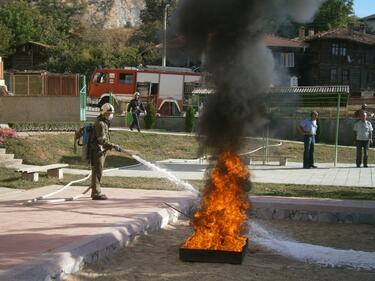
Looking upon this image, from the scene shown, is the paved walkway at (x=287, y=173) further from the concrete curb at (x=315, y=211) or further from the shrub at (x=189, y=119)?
the shrub at (x=189, y=119)

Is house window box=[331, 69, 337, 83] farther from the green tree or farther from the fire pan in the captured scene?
the fire pan

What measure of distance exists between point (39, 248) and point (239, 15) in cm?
335

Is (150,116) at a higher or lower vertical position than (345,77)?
lower

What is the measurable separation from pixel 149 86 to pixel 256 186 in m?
20.3

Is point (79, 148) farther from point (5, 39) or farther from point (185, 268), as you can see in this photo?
point (5, 39)

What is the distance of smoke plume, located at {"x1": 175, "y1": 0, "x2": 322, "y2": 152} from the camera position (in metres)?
6.14

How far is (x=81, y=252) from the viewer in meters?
5.71

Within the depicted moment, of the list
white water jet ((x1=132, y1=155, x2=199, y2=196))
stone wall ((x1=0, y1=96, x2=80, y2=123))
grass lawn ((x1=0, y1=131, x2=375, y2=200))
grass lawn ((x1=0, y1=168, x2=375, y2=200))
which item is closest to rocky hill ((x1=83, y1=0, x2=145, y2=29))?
stone wall ((x1=0, y1=96, x2=80, y2=123))

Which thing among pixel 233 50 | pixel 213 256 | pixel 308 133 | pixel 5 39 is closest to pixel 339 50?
pixel 5 39

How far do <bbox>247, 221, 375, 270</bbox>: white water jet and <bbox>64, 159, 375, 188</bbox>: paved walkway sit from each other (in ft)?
15.8

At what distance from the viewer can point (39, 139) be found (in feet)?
57.7

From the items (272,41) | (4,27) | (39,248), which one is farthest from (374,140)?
(4,27)

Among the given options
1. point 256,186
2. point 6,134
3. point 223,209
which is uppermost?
point 223,209

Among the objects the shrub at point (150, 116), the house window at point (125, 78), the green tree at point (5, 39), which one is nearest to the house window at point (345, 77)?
the house window at point (125, 78)
